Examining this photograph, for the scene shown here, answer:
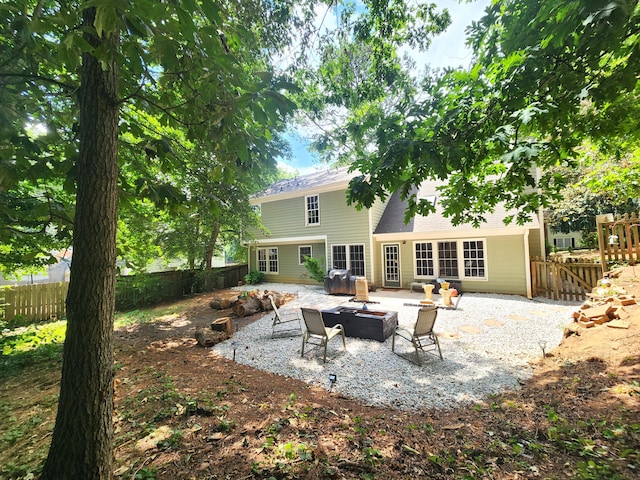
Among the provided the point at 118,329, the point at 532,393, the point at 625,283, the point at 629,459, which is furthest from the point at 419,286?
the point at 118,329

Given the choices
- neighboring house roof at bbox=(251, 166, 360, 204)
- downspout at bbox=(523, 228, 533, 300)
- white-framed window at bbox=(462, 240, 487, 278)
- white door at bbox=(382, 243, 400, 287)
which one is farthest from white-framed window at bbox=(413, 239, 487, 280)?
neighboring house roof at bbox=(251, 166, 360, 204)

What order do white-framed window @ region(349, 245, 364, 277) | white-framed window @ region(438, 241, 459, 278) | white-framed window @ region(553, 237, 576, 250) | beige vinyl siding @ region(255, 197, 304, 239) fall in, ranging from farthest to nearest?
white-framed window @ region(553, 237, 576, 250)
beige vinyl siding @ region(255, 197, 304, 239)
white-framed window @ region(349, 245, 364, 277)
white-framed window @ region(438, 241, 459, 278)

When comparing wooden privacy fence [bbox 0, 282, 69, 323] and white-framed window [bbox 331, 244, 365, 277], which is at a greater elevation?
white-framed window [bbox 331, 244, 365, 277]

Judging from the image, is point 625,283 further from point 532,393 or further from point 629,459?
point 629,459

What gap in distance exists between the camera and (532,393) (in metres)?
3.49

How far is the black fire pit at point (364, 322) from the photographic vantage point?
6.06 meters

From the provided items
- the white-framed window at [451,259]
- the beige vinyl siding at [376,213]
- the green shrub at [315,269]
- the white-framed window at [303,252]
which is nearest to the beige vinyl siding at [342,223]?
the beige vinyl siding at [376,213]

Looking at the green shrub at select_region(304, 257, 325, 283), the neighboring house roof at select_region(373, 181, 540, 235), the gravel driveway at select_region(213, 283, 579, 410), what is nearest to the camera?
the gravel driveway at select_region(213, 283, 579, 410)

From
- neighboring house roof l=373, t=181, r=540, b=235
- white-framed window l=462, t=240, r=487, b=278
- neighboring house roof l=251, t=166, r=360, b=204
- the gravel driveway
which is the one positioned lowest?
the gravel driveway

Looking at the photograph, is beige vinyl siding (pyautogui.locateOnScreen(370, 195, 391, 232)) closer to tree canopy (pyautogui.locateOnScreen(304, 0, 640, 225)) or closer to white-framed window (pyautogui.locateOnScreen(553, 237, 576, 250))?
tree canopy (pyautogui.locateOnScreen(304, 0, 640, 225))

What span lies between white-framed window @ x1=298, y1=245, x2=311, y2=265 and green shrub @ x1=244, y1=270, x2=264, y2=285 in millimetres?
2767

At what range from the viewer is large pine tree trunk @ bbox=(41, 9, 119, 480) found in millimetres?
1853

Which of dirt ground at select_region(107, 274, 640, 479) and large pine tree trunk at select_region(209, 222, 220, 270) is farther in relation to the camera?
large pine tree trunk at select_region(209, 222, 220, 270)

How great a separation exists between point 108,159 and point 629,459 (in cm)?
473
